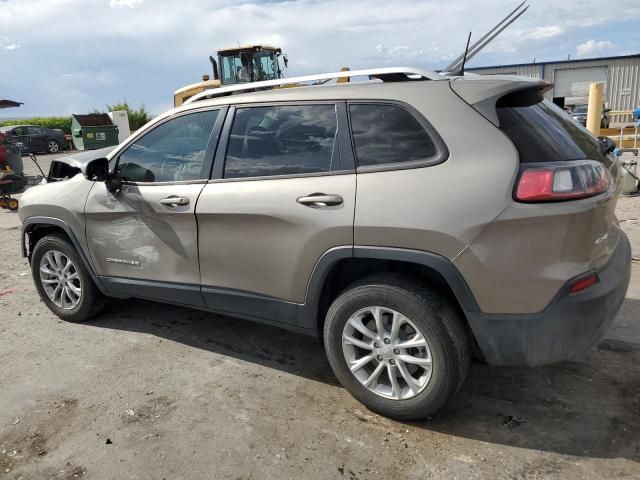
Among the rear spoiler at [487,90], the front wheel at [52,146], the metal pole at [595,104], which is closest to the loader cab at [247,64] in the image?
the metal pole at [595,104]

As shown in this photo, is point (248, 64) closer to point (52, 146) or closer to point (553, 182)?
point (553, 182)

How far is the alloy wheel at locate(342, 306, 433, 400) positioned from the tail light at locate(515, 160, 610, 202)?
855 mm

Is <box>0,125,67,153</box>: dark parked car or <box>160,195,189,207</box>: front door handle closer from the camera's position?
<box>160,195,189,207</box>: front door handle

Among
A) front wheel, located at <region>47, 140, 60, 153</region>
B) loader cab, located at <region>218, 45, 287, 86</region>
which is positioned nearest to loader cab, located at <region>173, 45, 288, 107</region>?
loader cab, located at <region>218, 45, 287, 86</region>

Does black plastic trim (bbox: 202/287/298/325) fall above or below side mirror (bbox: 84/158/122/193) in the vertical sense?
below

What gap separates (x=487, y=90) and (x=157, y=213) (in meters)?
2.19

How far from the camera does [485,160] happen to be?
2.38m

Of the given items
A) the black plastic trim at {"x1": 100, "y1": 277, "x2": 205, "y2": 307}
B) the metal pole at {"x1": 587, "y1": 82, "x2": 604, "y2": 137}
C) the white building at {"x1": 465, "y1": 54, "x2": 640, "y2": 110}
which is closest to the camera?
the black plastic trim at {"x1": 100, "y1": 277, "x2": 205, "y2": 307}

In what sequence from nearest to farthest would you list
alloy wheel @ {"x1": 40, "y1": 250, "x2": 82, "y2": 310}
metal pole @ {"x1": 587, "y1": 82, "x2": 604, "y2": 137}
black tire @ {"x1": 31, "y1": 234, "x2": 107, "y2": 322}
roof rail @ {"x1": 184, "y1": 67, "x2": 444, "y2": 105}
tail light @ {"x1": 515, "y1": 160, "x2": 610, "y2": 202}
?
tail light @ {"x1": 515, "y1": 160, "x2": 610, "y2": 202} → roof rail @ {"x1": 184, "y1": 67, "x2": 444, "y2": 105} → black tire @ {"x1": 31, "y1": 234, "x2": 107, "y2": 322} → alloy wheel @ {"x1": 40, "y1": 250, "x2": 82, "y2": 310} → metal pole @ {"x1": 587, "y1": 82, "x2": 604, "y2": 137}

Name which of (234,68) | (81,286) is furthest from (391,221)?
(234,68)

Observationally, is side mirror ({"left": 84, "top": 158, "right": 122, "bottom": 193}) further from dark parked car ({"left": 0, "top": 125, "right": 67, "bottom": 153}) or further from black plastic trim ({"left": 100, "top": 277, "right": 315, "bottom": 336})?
dark parked car ({"left": 0, "top": 125, "right": 67, "bottom": 153})

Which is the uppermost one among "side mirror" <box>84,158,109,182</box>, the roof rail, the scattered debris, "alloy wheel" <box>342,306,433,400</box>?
the roof rail

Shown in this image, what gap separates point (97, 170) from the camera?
11.8 ft

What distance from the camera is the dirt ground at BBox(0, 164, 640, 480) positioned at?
8.12 ft
